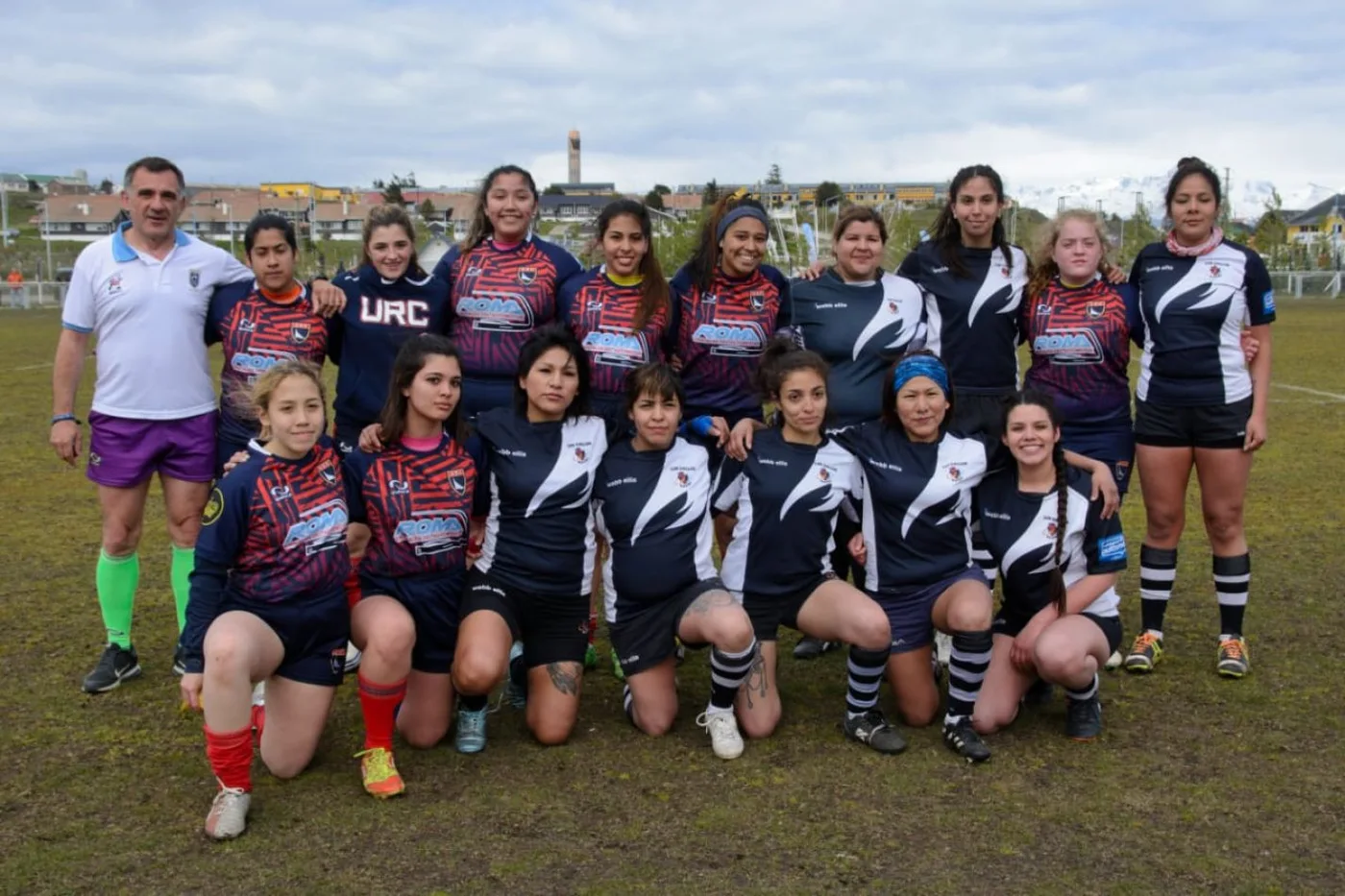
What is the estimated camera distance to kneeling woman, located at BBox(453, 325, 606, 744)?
4.27 metres

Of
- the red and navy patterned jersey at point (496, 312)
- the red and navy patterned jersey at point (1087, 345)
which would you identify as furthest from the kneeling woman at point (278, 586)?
the red and navy patterned jersey at point (1087, 345)

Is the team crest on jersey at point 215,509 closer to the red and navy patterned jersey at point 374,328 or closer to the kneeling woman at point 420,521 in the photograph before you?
the kneeling woman at point 420,521

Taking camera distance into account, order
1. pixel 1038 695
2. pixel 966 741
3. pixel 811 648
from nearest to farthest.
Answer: pixel 966 741
pixel 1038 695
pixel 811 648

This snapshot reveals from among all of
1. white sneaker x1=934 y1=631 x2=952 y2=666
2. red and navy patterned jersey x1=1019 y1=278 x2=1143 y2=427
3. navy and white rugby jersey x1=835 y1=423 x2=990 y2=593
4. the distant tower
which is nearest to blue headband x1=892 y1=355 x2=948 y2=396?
navy and white rugby jersey x1=835 y1=423 x2=990 y2=593

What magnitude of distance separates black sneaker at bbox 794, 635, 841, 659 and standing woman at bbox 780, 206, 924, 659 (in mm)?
659

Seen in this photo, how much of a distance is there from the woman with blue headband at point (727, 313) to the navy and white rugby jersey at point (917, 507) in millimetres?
683

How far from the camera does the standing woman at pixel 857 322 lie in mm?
4770

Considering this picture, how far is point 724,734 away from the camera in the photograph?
4.11 m

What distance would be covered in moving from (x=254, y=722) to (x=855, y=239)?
301 cm

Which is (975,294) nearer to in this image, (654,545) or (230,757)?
(654,545)

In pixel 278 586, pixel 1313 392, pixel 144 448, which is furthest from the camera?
pixel 1313 392

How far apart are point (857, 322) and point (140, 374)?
9.59 ft

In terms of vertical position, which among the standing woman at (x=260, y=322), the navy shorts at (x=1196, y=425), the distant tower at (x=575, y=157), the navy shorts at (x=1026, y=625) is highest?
the distant tower at (x=575, y=157)

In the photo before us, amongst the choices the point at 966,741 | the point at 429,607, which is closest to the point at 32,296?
the point at 429,607
